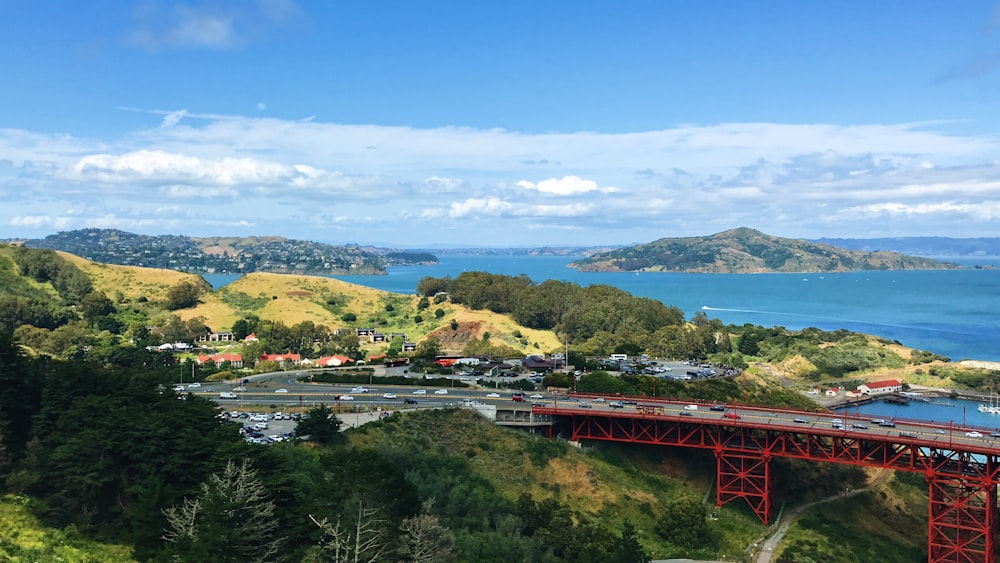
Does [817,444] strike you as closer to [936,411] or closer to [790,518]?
[790,518]

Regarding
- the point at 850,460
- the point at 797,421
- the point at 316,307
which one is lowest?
the point at 850,460

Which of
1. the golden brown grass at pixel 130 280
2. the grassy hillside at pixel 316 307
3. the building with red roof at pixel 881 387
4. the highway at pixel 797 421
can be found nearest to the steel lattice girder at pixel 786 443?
the highway at pixel 797 421

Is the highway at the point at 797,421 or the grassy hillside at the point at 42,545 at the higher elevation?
the grassy hillside at the point at 42,545

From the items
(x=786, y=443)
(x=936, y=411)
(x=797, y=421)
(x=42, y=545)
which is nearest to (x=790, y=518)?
(x=786, y=443)

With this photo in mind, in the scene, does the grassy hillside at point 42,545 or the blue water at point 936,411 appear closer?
the grassy hillside at point 42,545

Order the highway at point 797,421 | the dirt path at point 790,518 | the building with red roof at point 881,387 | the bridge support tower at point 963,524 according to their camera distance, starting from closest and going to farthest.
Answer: the bridge support tower at point 963,524, the dirt path at point 790,518, the highway at point 797,421, the building with red roof at point 881,387

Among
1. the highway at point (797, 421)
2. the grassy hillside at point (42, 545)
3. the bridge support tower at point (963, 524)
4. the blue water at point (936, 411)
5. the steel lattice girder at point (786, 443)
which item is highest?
the grassy hillside at point (42, 545)

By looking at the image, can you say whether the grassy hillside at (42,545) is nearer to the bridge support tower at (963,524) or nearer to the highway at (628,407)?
the highway at (628,407)
